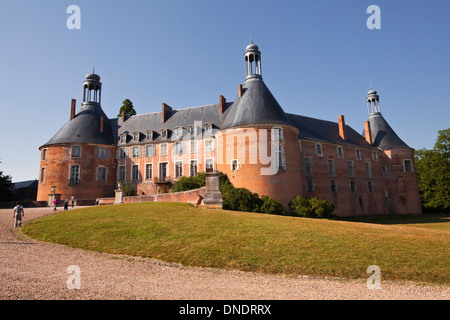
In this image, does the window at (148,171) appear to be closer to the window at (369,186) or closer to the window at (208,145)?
the window at (208,145)

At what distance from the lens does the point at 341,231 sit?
12.1 m

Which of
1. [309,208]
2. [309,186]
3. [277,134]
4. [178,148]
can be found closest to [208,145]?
[178,148]

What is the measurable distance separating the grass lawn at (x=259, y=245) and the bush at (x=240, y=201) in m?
9.94

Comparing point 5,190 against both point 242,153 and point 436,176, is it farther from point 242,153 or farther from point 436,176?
point 436,176

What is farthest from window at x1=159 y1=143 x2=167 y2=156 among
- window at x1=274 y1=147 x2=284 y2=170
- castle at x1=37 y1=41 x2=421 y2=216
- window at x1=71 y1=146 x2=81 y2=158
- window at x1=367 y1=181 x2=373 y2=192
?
window at x1=367 y1=181 x2=373 y2=192

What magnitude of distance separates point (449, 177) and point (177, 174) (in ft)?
132

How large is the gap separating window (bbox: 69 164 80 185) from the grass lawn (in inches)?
836

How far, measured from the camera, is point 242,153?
90.1ft

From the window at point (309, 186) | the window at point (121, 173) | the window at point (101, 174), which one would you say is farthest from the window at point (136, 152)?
the window at point (309, 186)

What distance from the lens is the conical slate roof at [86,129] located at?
35.8 m
